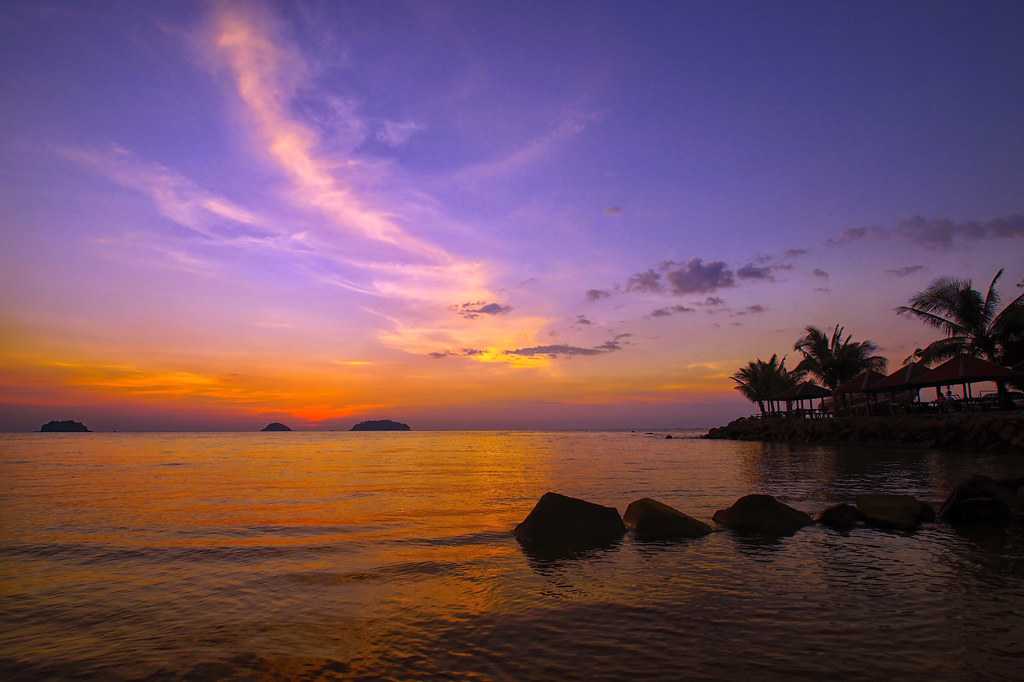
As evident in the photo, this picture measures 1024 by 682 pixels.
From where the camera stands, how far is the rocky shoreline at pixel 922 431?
3325 cm

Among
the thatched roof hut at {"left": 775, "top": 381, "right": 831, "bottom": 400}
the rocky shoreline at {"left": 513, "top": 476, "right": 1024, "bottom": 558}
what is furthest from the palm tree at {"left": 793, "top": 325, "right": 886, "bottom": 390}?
the rocky shoreline at {"left": 513, "top": 476, "right": 1024, "bottom": 558}

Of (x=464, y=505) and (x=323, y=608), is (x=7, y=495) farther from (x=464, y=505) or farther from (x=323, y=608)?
(x=323, y=608)

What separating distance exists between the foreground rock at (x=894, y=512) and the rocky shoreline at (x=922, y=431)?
25802mm

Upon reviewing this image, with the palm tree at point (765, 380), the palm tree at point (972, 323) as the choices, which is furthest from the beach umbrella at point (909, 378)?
the palm tree at point (765, 380)

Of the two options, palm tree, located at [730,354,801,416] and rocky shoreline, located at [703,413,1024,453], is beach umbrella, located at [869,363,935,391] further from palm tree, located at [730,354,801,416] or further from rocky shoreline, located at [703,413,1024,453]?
palm tree, located at [730,354,801,416]

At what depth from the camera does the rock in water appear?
13.0m

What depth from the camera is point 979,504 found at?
12828mm

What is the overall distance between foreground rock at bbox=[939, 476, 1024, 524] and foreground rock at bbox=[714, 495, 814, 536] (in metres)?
3.09

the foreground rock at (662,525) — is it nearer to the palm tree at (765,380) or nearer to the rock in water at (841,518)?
the rock in water at (841,518)

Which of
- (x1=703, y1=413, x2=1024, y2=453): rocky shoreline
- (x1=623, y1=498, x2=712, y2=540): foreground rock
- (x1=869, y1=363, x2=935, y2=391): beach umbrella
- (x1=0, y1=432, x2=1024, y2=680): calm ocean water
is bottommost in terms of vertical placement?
(x1=0, y1=432, x2=1024, y2=680): calm ocean water

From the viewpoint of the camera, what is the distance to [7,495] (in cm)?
2030

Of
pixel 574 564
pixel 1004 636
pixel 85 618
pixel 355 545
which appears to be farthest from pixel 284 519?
pixel 1004 636

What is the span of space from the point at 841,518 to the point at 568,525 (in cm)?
641

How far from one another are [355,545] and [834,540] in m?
9.98
